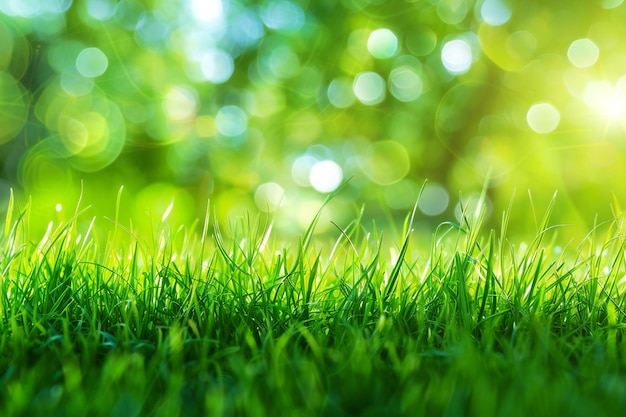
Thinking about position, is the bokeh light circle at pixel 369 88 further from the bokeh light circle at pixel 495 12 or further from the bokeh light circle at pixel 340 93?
the bokeh light circle at pixel 495 12

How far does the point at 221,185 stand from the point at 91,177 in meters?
1.72

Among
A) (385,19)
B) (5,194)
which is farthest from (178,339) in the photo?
(5,194)

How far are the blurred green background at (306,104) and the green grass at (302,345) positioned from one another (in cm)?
557

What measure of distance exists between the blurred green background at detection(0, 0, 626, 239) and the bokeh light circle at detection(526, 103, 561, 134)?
2 centimetres

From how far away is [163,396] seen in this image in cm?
109

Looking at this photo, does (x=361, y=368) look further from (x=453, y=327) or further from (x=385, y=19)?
(x=385, y=19)

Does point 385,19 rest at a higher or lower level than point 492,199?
higher

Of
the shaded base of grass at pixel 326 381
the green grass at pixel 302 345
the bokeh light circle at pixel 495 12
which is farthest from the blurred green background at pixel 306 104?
the shaded base of grass at pixel 326 381

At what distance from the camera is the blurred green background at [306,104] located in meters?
7.46

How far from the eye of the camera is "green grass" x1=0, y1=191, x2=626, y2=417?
0.99 metres

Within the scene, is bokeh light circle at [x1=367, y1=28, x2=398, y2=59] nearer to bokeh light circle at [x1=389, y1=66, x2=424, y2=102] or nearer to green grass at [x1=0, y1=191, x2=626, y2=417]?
bokeh light circle at [x1=389, y1=66, x2=424, y2=102]

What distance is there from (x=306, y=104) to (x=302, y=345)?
708cm

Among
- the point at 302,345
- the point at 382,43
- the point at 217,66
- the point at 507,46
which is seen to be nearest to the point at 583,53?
the point at 507,46

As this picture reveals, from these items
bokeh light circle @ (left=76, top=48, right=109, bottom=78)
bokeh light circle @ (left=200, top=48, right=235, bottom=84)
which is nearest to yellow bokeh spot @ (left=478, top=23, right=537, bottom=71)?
bokeh light circle @ (left=200, top=48, right=235, bottom=84)
